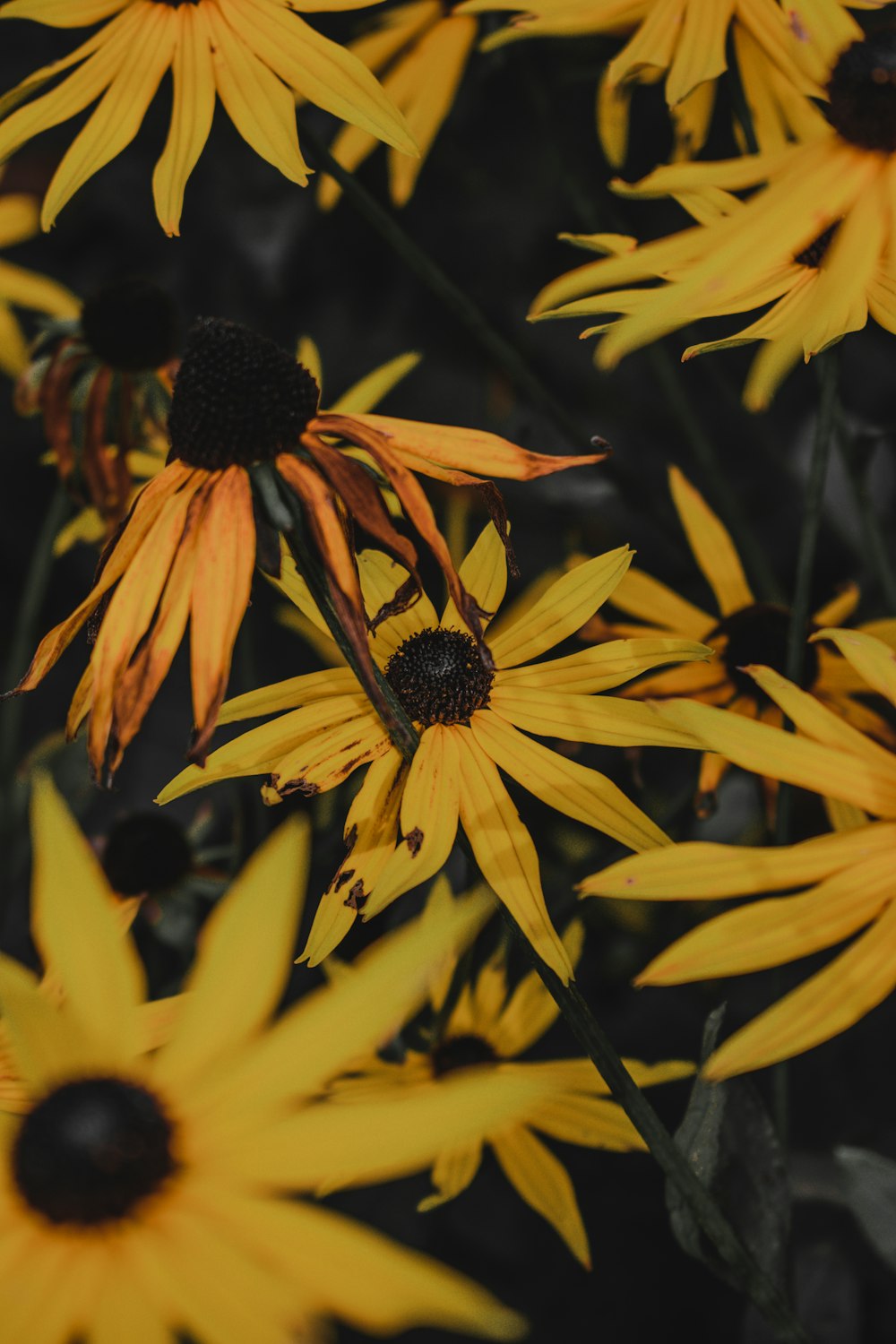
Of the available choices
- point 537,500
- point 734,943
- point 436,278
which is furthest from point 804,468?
point 734,943

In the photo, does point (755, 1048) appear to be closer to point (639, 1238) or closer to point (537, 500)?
point (639, 1238)

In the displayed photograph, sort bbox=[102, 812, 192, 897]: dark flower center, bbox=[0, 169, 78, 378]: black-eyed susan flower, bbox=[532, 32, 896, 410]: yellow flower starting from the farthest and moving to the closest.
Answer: bbox=[0, 169, 78, 378]: black-eyed susan flower → bbox=[102, 812, 192, 897]: dark flower center → bbox=[532, 32, 896, 410]: yellow flower

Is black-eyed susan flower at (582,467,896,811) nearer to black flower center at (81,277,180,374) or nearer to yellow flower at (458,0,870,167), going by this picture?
yellow flower at (458,0,870,167)

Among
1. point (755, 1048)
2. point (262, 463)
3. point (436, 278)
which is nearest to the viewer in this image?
point (755, 1048)

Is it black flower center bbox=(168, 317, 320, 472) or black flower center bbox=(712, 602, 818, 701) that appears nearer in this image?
black flower center bbox=(168, 317, 320, 472)

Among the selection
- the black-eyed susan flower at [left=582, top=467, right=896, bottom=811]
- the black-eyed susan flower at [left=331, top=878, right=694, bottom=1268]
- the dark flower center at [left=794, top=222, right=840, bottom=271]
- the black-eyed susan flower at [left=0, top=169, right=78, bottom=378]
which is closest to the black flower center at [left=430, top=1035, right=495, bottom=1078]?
the black-eyed susan flower at [left=331, top=878, right=694, bottom=1268]

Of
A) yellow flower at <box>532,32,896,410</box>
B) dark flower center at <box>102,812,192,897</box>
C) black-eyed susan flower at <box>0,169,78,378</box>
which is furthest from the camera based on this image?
black-eyed susan flower at <box>0,169,78,378</box>
